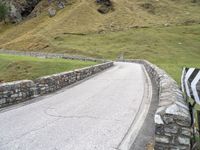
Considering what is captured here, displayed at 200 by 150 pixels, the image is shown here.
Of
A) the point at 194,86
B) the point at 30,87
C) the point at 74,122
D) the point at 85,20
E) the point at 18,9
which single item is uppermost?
the point at 18,9

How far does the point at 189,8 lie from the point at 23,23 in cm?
5988

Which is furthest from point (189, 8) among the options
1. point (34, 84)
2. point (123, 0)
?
point (34, 84)

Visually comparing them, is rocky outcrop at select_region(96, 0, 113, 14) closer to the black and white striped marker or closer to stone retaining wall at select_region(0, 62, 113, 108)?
stone retaining wall at select_region(0, 62, 113, 108)

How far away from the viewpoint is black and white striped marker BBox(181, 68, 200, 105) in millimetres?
7770

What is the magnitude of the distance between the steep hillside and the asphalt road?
59130 mm

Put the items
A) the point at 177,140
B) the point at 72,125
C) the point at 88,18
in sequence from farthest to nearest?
the point at 88,18, the point at 72,125, the point at 177,140

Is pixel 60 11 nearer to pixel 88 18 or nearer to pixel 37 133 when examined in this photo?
pixel 88 18

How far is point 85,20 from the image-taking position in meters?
93.5

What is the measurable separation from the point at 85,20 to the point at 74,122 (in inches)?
3361

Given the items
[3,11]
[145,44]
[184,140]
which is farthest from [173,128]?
[3,11]

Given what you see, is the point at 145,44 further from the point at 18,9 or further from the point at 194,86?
the point at 194,86

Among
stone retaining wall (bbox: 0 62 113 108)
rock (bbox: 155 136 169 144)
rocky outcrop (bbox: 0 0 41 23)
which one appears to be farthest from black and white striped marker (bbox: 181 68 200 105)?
rocky outcrop (bbox: 0 0 41 23)

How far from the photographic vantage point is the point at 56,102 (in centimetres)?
1348

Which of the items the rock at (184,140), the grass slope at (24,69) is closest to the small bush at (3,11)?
the grass slope at (24,69)
